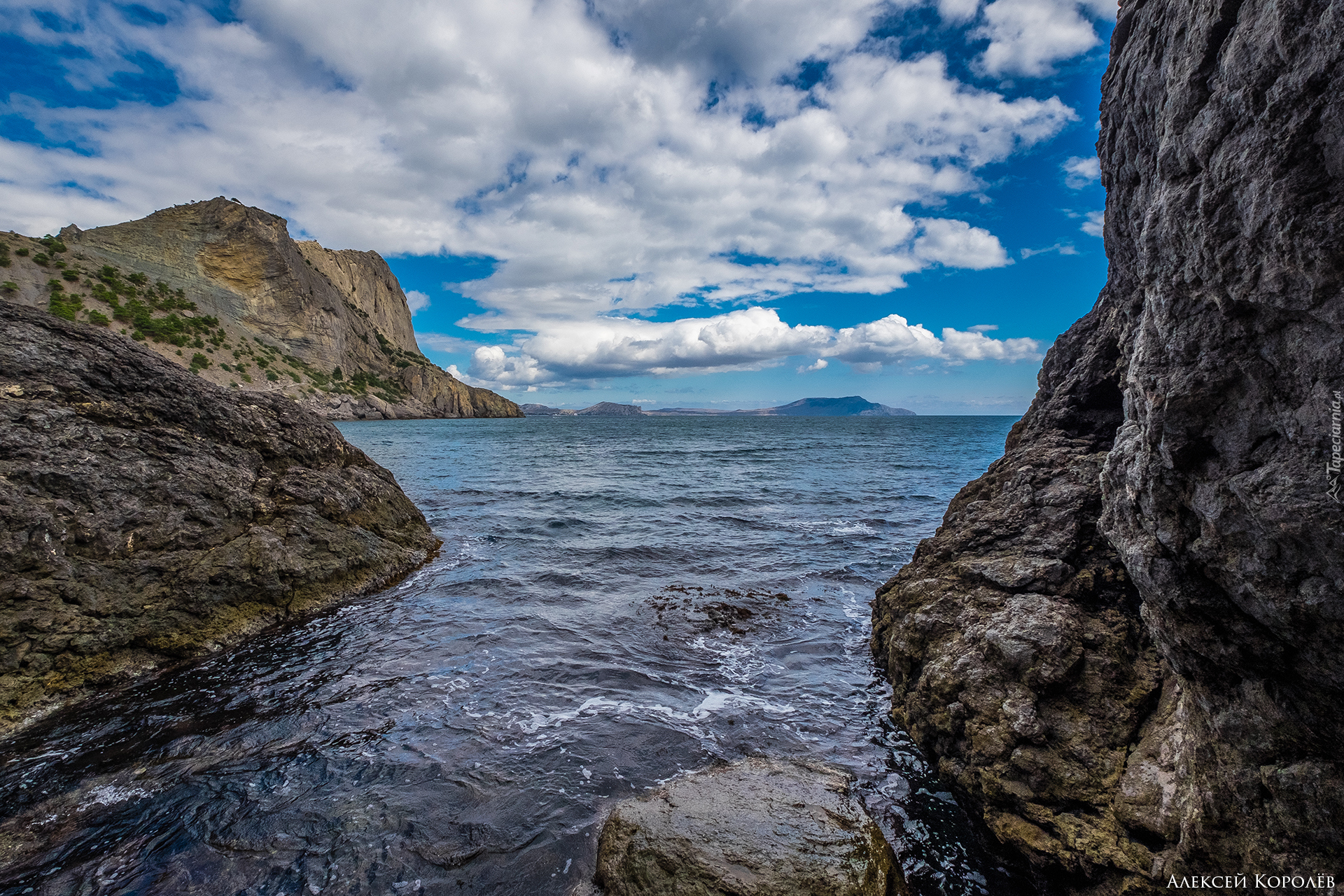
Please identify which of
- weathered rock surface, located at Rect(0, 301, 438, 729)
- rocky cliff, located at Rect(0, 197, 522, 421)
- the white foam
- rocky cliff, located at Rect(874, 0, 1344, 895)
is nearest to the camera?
rocky cliff, located at Rect(874, 0, 1344, 895)

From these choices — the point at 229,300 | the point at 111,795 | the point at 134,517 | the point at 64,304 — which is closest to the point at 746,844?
the point at 111,795

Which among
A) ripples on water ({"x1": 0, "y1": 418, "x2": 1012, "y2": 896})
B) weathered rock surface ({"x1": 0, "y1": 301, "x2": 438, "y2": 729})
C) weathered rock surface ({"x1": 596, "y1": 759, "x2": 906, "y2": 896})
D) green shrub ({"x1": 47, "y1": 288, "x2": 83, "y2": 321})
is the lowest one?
ripples on water ({"x1": 0, "y1": 418, "x2": 1012, "y2": 896})

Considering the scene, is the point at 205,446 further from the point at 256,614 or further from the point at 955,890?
the point at 955,890

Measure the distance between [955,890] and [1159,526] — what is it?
307 centimetres

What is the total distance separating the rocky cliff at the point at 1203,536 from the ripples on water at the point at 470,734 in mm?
1112

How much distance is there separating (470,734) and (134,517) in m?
5.36

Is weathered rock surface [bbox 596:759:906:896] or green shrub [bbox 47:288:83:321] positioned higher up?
green shrub [bbox 47:288:83:321]

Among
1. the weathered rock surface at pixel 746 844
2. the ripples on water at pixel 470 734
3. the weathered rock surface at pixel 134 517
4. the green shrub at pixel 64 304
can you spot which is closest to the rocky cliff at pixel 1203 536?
the ripples on water at pixel 470 734

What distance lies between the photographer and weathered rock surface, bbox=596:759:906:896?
3.65 meters

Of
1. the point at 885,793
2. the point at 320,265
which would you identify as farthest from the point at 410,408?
the point at 885,793

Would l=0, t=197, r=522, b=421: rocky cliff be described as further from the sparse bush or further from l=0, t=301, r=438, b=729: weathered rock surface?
l=0, t=301, r=438, b=729: weathered rock surface

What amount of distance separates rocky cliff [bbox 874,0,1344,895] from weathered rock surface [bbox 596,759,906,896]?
1232 mm

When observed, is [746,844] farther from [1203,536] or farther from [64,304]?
[64,304]

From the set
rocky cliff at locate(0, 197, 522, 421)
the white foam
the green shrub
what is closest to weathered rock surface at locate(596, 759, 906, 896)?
the white foam
